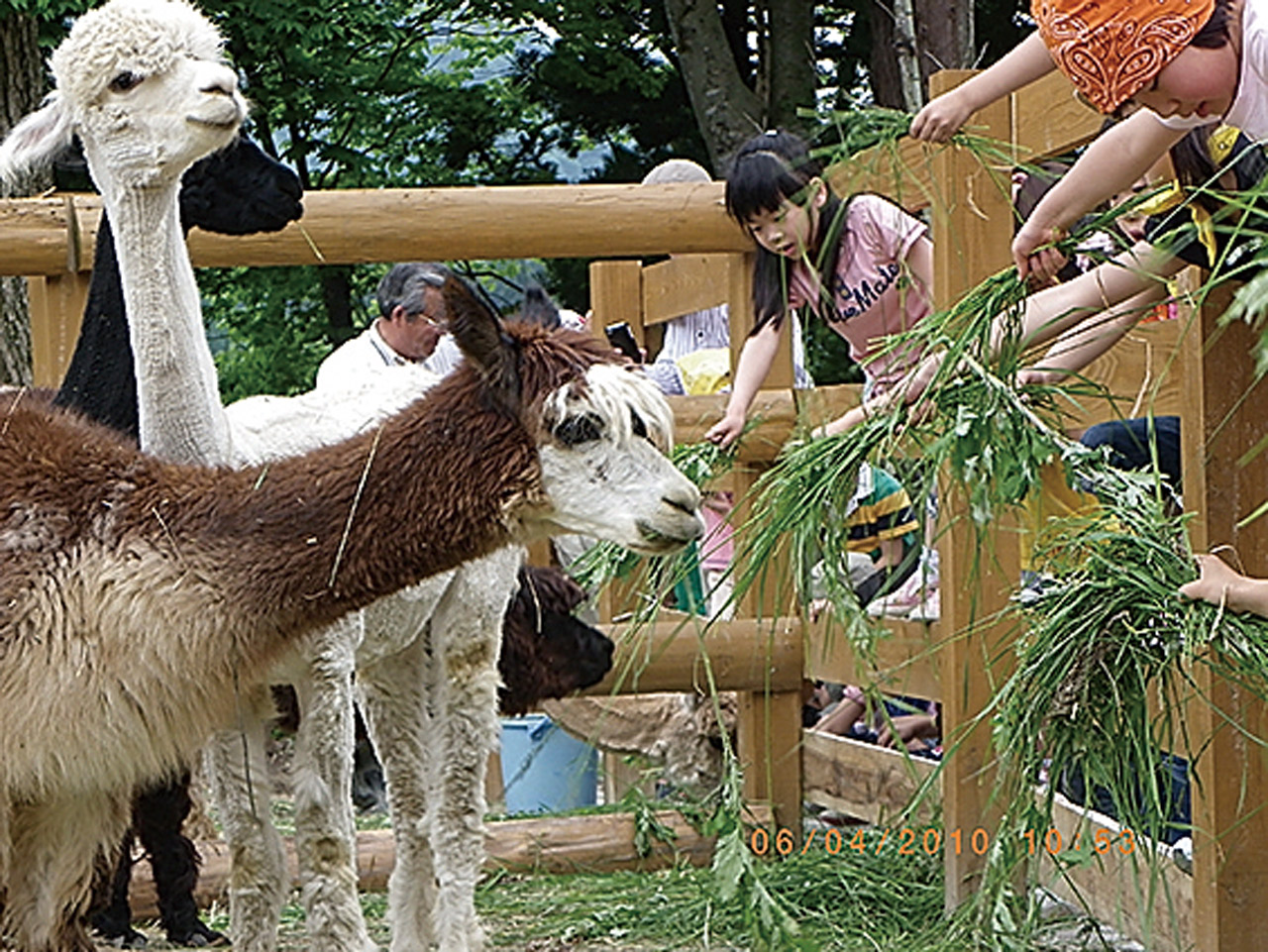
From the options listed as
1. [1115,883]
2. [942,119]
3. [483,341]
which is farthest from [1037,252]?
[1115,883]

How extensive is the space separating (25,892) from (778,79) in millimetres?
9228

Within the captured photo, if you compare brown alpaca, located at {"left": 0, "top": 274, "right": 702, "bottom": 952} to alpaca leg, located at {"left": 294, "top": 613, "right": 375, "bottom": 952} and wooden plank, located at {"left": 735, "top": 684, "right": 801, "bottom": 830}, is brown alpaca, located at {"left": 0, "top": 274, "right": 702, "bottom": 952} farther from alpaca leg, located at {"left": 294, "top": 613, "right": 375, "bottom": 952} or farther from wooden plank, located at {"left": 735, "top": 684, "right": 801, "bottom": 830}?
wooden plank, located at {"left": 735, "top": 684, "right": 801, "bottom": 830}

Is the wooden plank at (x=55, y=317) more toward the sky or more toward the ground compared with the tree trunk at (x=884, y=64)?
more toward the ground

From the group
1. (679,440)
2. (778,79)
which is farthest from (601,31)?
(679,440)

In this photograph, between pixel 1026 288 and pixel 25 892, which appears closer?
pixel 1026 288

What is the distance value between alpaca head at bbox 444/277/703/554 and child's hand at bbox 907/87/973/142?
706mm

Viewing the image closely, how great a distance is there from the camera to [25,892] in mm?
3732

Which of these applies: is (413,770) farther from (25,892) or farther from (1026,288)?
(1026,288)

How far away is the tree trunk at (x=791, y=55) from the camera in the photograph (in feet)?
39.5

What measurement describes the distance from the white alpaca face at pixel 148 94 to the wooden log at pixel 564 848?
7.96ft

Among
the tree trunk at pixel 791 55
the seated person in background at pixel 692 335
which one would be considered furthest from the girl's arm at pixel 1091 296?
the tree trunk at pixel 791 55

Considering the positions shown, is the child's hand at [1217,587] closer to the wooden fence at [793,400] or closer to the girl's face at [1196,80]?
the wooden fence at [793,400]

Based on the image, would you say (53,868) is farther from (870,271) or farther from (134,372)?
(870,271)

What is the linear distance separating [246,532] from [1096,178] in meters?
1.64
